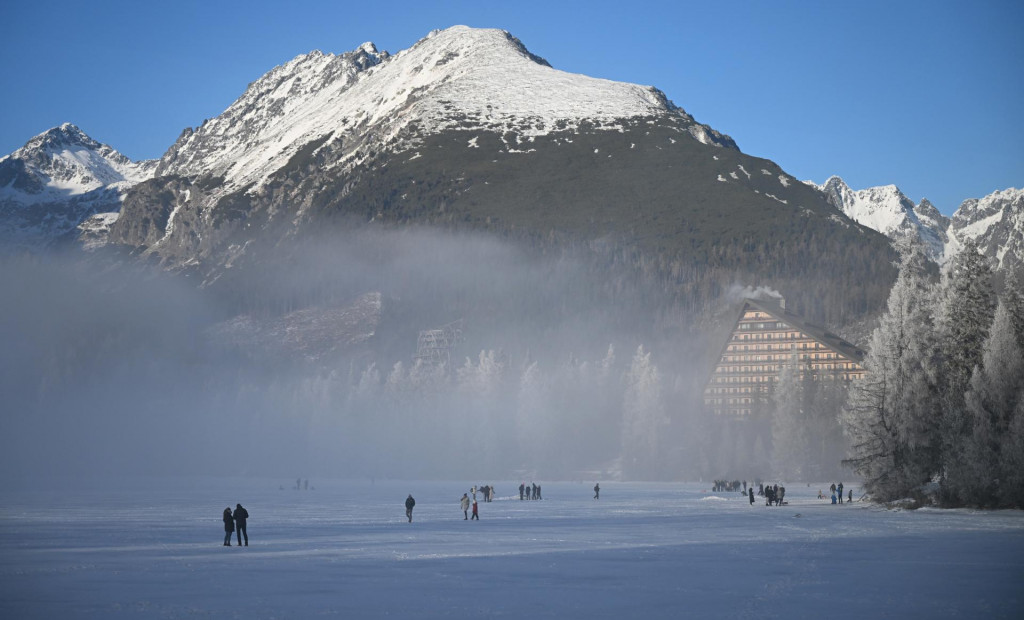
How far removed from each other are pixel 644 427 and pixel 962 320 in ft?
365

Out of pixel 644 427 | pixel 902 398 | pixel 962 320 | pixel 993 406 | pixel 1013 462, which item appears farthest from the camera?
pixel 644 427

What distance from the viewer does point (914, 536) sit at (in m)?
50.2

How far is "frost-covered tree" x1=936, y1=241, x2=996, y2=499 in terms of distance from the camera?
70.6 metres

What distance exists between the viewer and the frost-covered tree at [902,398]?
232 ft

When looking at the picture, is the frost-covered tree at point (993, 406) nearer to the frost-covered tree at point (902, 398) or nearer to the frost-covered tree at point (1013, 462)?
the frost-covered tree at point (1013, 462)

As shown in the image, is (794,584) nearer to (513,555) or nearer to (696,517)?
(513,555)

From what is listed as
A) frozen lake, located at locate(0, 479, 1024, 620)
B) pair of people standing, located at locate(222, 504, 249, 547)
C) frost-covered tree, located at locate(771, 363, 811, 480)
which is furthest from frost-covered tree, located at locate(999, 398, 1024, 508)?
frost-covered tree, located at locate(771, 363, 811, 480)

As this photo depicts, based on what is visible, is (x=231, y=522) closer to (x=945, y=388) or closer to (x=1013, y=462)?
(x=1013, y=462)

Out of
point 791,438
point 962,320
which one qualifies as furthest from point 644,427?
point 962,320

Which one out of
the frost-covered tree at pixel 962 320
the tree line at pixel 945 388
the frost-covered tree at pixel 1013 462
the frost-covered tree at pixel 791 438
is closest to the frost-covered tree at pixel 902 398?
the tree line at pixel 945 388

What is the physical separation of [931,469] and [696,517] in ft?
57.2

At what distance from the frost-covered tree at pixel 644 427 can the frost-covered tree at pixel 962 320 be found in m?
108

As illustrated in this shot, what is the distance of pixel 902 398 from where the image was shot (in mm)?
71312

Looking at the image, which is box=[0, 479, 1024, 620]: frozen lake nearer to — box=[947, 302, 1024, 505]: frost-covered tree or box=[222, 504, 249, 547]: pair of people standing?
box=[222, 504, 249, 547]: pair of people standing
